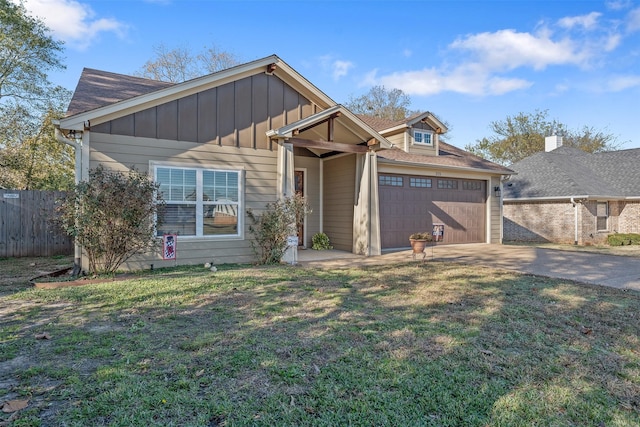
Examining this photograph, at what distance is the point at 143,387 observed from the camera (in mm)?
2676

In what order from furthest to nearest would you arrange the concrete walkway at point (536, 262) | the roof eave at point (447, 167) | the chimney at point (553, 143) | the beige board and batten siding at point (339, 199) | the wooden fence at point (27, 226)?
the chimney at point (553, 143), the roof eave at point (447, 167), the beige board and batten siding at point (339, 199), the wooden fence at point (27, 226), the concrete walkway at point (536, 262)

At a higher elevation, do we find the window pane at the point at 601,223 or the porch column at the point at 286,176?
the porch column at the point at 286,176

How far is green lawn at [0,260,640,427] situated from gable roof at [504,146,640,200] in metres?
12.0

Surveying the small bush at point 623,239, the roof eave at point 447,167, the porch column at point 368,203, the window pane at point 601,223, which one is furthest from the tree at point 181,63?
the small bush at point 623,239

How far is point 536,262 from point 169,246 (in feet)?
27.7

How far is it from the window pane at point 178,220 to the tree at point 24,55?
12305mm

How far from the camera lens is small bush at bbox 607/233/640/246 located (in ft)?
48.7

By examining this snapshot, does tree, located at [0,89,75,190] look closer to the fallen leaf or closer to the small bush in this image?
the fallen leaf

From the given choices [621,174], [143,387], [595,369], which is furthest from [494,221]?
[143,387]

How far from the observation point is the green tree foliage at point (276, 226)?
328 inches

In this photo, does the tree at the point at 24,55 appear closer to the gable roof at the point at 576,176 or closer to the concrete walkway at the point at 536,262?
the concrete walkway at the point at 536,262

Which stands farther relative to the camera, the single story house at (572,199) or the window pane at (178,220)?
the single story house at (572,199)

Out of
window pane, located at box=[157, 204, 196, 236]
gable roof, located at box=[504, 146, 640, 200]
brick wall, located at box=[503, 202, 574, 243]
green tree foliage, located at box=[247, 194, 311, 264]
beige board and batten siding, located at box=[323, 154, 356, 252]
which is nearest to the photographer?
window pane, located at box=[157, 204, 196, 236]

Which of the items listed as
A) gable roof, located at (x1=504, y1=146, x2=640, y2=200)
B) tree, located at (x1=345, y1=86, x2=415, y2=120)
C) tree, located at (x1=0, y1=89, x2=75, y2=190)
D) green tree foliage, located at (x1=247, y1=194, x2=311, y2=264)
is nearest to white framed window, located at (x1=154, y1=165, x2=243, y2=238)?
green tree foliage, located at (x1=247, y1=194, x2=311, y2=264)
